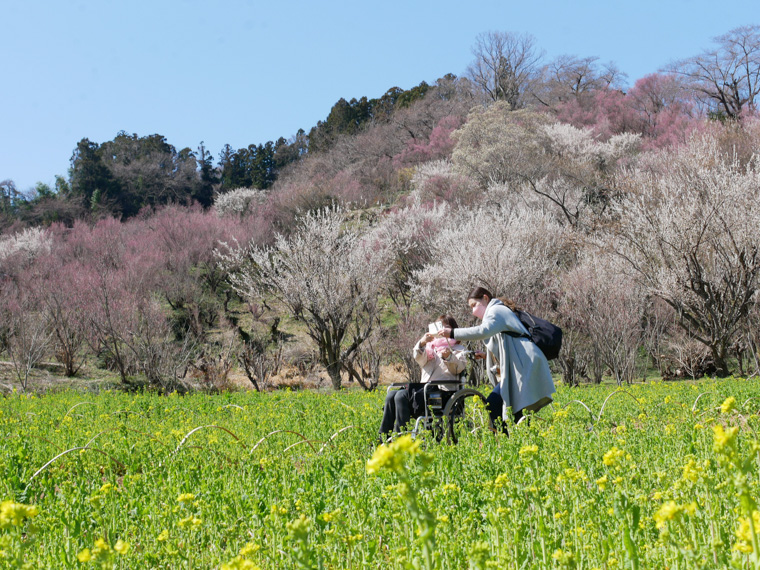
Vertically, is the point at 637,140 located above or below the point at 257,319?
above

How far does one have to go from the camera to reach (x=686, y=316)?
1716 cm

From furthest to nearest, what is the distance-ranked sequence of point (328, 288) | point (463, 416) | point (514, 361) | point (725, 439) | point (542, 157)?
1. point (542, 157)
2. point (328, 288)
3. point (463, 416)
4. point (514, 361)
5. point (725, 439)

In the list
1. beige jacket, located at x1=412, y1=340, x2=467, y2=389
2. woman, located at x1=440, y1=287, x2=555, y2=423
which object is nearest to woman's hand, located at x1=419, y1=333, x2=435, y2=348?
beige jacket, located at x1=412, y1=340, x2=467, y2=389

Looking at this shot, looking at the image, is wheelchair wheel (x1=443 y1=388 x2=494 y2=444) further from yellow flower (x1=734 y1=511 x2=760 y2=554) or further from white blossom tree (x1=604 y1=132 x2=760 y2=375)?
white blossom tree (x1=604 y1=132 x2=760 y2=375)

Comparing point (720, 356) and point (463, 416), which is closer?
point (463, 416)

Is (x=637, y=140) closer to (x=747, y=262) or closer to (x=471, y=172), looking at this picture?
(x=471, y=172)

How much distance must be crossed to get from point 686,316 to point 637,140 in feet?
63.6

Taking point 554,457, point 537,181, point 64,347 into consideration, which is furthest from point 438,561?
point 537,181

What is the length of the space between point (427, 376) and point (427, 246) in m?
20.2

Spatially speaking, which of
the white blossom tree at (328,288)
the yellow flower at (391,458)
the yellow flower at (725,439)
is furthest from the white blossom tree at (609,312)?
the yellow flower at (391,458)

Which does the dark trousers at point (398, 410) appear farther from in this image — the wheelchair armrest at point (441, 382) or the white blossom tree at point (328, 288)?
the white blossom tree at point (328, 288)

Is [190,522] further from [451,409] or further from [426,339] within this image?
[426,339]

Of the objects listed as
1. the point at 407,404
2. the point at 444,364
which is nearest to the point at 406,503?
the point at 407,404

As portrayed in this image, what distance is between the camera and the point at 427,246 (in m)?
26.6
